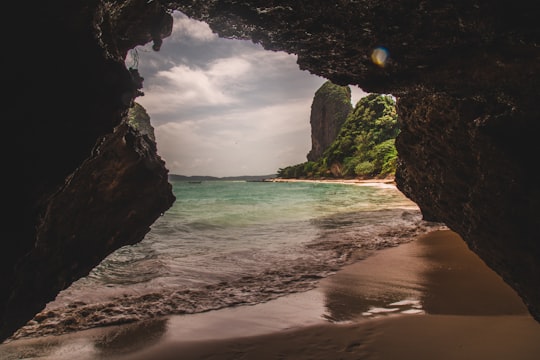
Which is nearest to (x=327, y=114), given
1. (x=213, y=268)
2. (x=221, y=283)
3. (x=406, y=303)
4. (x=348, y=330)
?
(x=213, y=268)

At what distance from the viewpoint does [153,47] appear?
480 centimetres

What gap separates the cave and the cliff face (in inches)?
3330

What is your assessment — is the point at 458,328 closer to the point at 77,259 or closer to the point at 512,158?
the point at 512,158

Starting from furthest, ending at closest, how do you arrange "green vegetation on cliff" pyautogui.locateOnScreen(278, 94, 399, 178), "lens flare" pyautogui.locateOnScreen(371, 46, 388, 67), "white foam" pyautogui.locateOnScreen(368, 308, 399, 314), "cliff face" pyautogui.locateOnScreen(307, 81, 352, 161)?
"cliff face" pyautogui.locateOnScreen(307, 81, 352, 161) < "green vegetation on cliff" pyautogui.locateOnScreen(278, 94, 399, 178) < "white foam" pyautogui.locateOnScreen(368, 308, 399, 314) < "lens flare" pyautogui.locateOnScreen(371, 46, 388, 67)

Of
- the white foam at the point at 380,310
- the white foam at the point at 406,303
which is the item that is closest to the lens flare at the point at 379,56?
the white foam at the point at 380,310

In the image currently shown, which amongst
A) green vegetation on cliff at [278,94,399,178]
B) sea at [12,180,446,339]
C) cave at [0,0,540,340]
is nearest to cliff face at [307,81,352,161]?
green vegetation on cliff at [278,94,399,178]

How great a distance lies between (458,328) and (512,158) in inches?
78.4

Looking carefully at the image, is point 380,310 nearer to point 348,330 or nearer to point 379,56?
point 348,330

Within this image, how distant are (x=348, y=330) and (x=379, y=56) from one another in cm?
278

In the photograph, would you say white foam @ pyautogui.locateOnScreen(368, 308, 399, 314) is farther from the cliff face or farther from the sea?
the cliff face

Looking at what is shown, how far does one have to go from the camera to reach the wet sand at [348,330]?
3.03 meters

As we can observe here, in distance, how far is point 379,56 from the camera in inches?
103

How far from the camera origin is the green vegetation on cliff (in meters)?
47.9

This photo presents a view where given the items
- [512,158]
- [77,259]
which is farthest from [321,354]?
[77,259]
